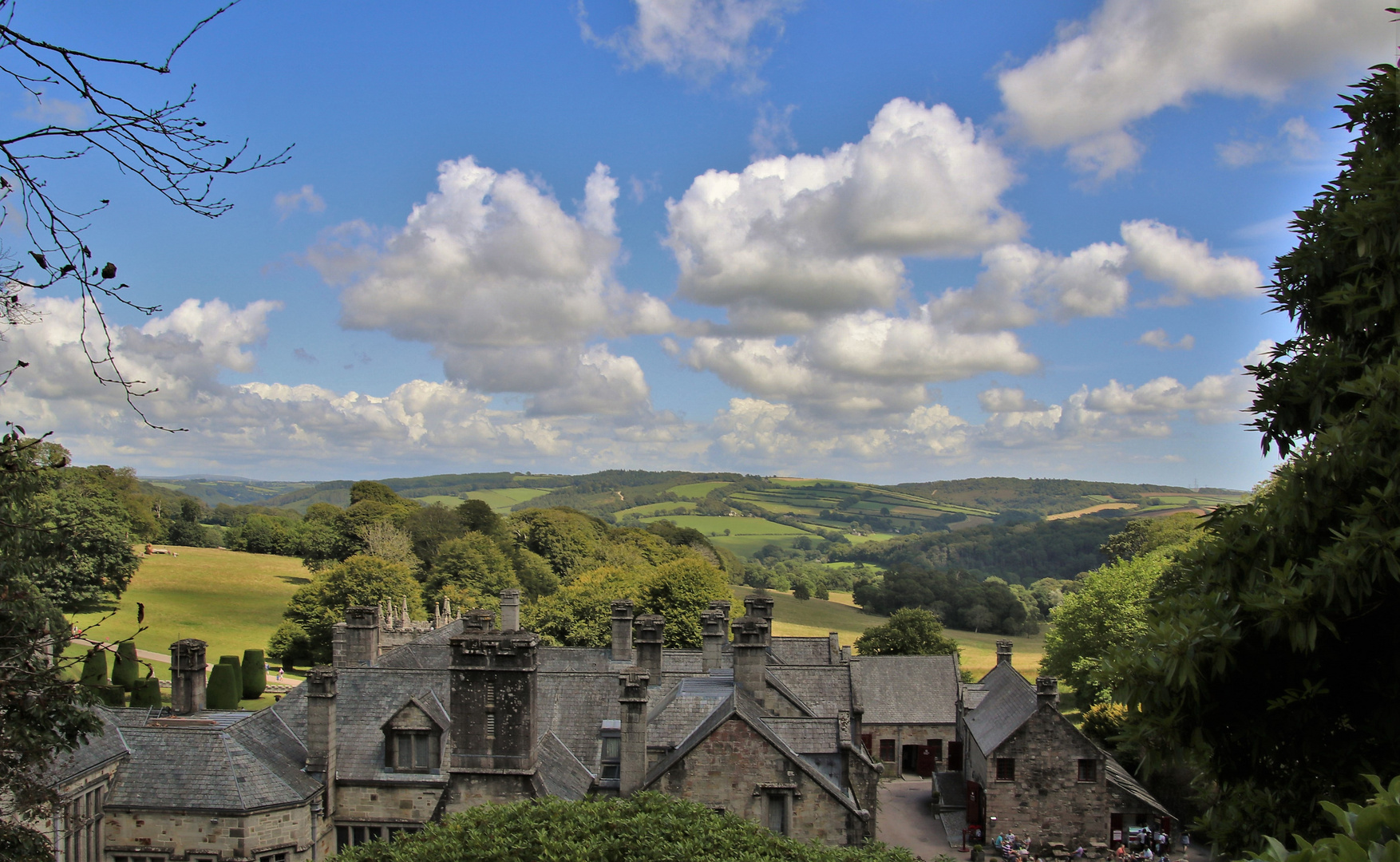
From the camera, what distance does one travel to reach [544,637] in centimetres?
6119

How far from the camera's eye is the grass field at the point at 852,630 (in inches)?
3324

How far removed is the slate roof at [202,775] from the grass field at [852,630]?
6064 cm

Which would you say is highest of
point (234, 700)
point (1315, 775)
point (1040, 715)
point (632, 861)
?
point (1315, 775)

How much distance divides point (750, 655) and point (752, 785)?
5578mm

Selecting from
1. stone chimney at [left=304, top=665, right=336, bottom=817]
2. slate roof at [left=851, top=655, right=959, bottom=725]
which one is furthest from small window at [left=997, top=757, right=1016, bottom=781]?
stone chimney at [left=304, top=665, right=336, bottom=817]

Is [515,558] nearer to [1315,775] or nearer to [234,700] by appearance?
[234,700]

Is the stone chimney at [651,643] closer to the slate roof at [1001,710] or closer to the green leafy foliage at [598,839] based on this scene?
the green leafy foliage at [598,839]

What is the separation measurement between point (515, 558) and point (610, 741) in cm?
7230

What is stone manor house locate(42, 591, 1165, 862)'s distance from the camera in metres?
19.4

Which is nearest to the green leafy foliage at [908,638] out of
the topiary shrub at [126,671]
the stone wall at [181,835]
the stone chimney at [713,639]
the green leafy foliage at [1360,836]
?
the stone chimney at [713,639]

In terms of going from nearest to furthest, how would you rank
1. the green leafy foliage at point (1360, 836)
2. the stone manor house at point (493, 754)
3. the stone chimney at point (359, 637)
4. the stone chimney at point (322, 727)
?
the green leafy foliage at point (1360, 836)
the stone manor house at point (493, 754)
the stone chimney at point (322, 727)
the stone chimney at point (359, 637)

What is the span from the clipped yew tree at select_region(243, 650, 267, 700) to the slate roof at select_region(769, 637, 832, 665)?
35.8 m

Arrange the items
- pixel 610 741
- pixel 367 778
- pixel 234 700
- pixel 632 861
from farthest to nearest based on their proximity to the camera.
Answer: pixel 234 700 → pixel 610 741 → pixel 367 778 → pixel 632 861

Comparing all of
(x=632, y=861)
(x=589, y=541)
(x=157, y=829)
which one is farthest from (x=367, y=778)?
(x=589, y=541)
